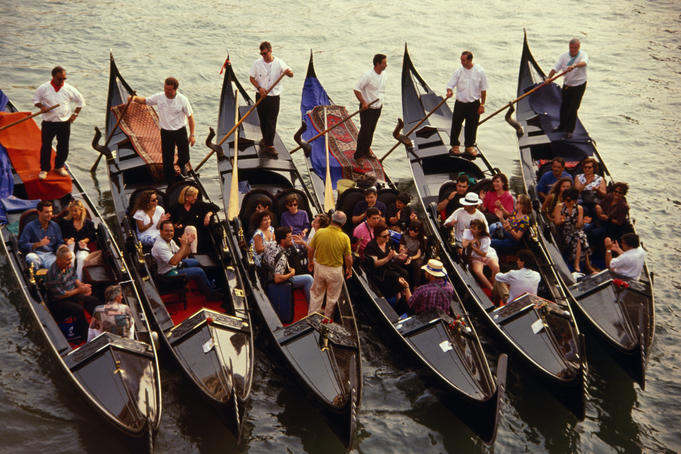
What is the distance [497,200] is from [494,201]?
3 cm

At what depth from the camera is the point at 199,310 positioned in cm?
571

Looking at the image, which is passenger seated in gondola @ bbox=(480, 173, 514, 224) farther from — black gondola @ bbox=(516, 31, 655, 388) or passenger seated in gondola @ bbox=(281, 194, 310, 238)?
passenger seated in gondola @ bbox=(281, 194, 310, 238)

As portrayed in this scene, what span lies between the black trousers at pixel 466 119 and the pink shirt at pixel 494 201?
152 cm

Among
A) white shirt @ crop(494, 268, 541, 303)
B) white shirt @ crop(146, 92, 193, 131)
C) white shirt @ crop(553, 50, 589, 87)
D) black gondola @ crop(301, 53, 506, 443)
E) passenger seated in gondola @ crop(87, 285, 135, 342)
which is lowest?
black gondola @ crop(301, 53, 506, 443)

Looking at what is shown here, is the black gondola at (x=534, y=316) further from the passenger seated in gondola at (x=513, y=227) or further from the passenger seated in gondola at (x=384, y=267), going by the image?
the passenger seated in gondola at (x=384, y=267)

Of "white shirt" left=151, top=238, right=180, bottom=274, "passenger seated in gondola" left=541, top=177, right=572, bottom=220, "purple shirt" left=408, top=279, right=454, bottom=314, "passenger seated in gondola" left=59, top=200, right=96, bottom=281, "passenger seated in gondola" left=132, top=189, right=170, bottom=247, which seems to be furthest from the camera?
"passenger seated in gondola" left=541, top=177, right=572, bottom=220

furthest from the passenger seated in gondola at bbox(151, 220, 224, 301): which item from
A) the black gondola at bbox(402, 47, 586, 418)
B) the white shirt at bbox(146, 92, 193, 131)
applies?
the black gondola at bbox(402, 47, 586, 418)

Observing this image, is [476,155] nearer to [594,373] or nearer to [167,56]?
[594,373]

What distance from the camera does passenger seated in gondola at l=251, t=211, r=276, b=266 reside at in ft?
20.6

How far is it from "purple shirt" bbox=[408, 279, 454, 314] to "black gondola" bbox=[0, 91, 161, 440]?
207 centimetres

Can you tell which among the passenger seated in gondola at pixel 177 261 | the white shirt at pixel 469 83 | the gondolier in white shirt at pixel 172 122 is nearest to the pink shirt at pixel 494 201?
the white shirt at pixel 469 83

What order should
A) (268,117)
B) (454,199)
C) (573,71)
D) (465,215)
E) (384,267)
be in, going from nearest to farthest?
(384,267)
(465,215)
(454,199)
(268,117)
(573,71)

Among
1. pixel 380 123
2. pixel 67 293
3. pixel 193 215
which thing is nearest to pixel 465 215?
pixel 193 215

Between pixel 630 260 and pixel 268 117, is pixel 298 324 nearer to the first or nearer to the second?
pixel 630 260
